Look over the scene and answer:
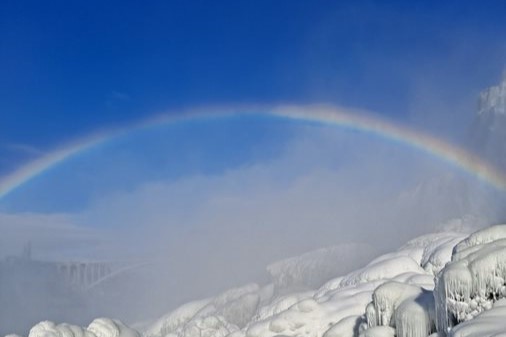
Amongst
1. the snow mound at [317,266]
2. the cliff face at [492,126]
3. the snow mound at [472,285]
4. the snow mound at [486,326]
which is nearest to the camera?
the snow mound at [486,326]

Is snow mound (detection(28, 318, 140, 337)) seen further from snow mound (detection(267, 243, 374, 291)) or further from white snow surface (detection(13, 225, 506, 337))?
snow mound (detection(267, 243, 374, 291))

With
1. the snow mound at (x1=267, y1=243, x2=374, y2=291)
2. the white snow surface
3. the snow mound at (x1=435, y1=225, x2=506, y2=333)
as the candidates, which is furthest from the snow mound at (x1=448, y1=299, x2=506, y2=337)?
the snow mound at (x1=267, y1=243, x2=374, y2=291)

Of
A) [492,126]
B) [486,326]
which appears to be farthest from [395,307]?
[492,126]

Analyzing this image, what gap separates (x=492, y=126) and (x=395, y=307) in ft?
240

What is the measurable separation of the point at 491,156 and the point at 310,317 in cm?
6525

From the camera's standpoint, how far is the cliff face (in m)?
81.8

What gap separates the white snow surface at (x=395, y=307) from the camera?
45.9 ft

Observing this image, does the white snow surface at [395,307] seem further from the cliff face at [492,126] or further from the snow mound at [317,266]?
the cliff face at [492,126]

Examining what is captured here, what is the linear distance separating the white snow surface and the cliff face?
40296 millimetres

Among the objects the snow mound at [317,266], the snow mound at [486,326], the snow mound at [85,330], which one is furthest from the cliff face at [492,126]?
the snow mound at [486,326]

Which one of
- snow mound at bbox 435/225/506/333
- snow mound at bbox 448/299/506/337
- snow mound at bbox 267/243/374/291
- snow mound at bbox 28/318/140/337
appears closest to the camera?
snow mound at bbox 448/299/506/337

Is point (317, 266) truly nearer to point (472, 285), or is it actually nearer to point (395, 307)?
point (395, 307)

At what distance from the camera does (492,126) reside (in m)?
84.3

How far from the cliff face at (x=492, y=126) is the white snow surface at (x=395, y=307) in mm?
40296
